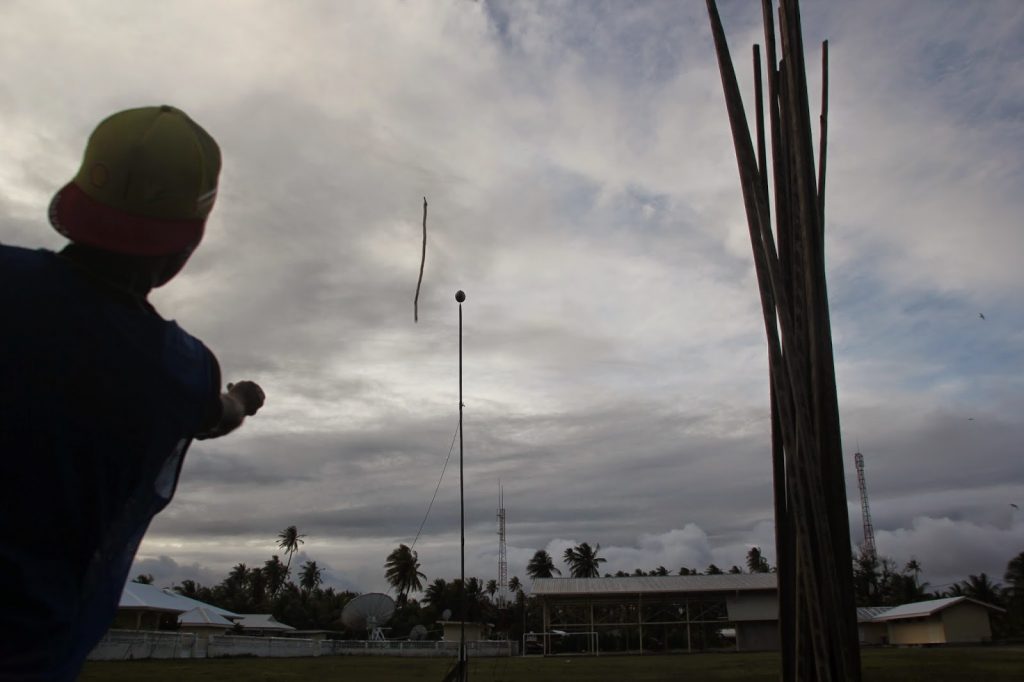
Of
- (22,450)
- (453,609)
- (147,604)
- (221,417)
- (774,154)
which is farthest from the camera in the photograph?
(453,609)

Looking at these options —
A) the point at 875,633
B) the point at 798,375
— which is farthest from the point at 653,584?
the point at 798,375

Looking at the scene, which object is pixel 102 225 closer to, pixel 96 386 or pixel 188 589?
pixel 96 386

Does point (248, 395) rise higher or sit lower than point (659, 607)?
higher

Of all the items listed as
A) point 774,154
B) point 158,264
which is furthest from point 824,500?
point 158,264

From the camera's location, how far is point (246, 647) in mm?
37844

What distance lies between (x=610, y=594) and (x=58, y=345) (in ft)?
139

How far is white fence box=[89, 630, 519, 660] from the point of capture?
97.1ft

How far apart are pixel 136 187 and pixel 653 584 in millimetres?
45551

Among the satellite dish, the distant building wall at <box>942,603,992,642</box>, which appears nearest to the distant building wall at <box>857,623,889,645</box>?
the distant building wall at <box>942,603,992,642</box>

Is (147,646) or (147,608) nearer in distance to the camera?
(147,646)

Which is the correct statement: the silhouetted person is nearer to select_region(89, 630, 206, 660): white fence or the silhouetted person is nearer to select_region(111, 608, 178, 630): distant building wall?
select_region(89, 630, 206, 660): white fence

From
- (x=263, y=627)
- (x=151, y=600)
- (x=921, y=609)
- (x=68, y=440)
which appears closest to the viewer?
(x=68, y=440)

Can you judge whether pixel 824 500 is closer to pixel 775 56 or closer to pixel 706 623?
pixel 775 56

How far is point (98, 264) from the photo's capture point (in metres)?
1.01
